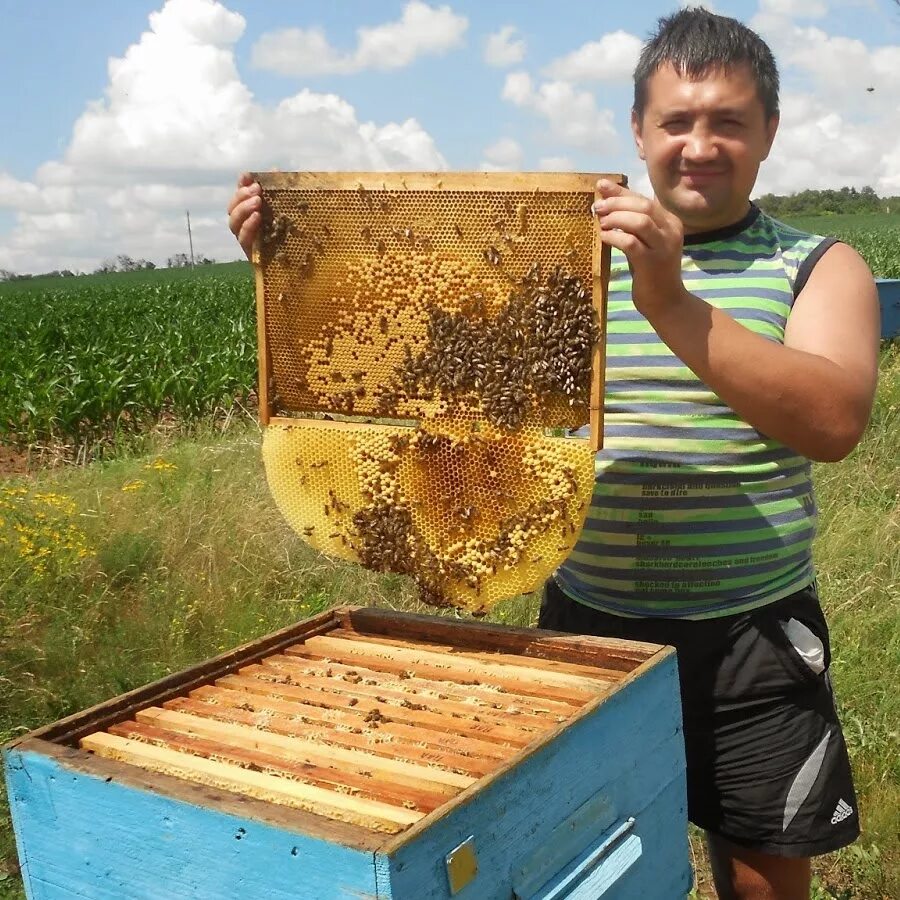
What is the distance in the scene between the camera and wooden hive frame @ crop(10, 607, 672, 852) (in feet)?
4.55

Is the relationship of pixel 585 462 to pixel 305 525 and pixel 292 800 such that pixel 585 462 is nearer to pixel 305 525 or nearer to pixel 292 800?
pixel 305 525

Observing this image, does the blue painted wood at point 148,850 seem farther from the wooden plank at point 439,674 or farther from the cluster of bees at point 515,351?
the cluster of bees at point 515,351

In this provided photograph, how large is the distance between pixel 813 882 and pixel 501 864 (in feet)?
7.68

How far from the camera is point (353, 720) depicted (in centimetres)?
170

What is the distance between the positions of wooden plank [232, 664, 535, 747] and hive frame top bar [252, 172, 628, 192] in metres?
0.97

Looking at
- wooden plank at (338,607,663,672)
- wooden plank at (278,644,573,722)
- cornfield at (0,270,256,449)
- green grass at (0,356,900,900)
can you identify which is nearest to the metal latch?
wooden plank at (278,644,573,722)

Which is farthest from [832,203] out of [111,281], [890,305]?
[890,305]

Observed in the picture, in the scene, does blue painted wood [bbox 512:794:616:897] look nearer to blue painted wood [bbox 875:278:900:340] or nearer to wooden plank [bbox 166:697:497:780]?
wooden plank [bbox 166:697:497:780]

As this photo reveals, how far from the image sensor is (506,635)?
2.04 meters

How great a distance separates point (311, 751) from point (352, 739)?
86 mm

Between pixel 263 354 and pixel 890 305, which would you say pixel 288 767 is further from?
pixel 890 305

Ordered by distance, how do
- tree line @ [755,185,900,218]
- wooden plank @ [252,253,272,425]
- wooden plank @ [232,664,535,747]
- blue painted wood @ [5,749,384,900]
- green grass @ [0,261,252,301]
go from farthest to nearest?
tree line @ [755,185,900,218] < green grass @ [0,261,252,301] < wooden plank @ [252,253,272,425] < wooden plank @ [232,664,535,747] < blue painted wood @ [5,749,384,900]

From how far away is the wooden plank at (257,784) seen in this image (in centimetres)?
133

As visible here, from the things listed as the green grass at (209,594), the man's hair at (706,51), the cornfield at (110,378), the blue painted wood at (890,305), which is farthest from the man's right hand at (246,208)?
the blue painted wood at (890,305)
